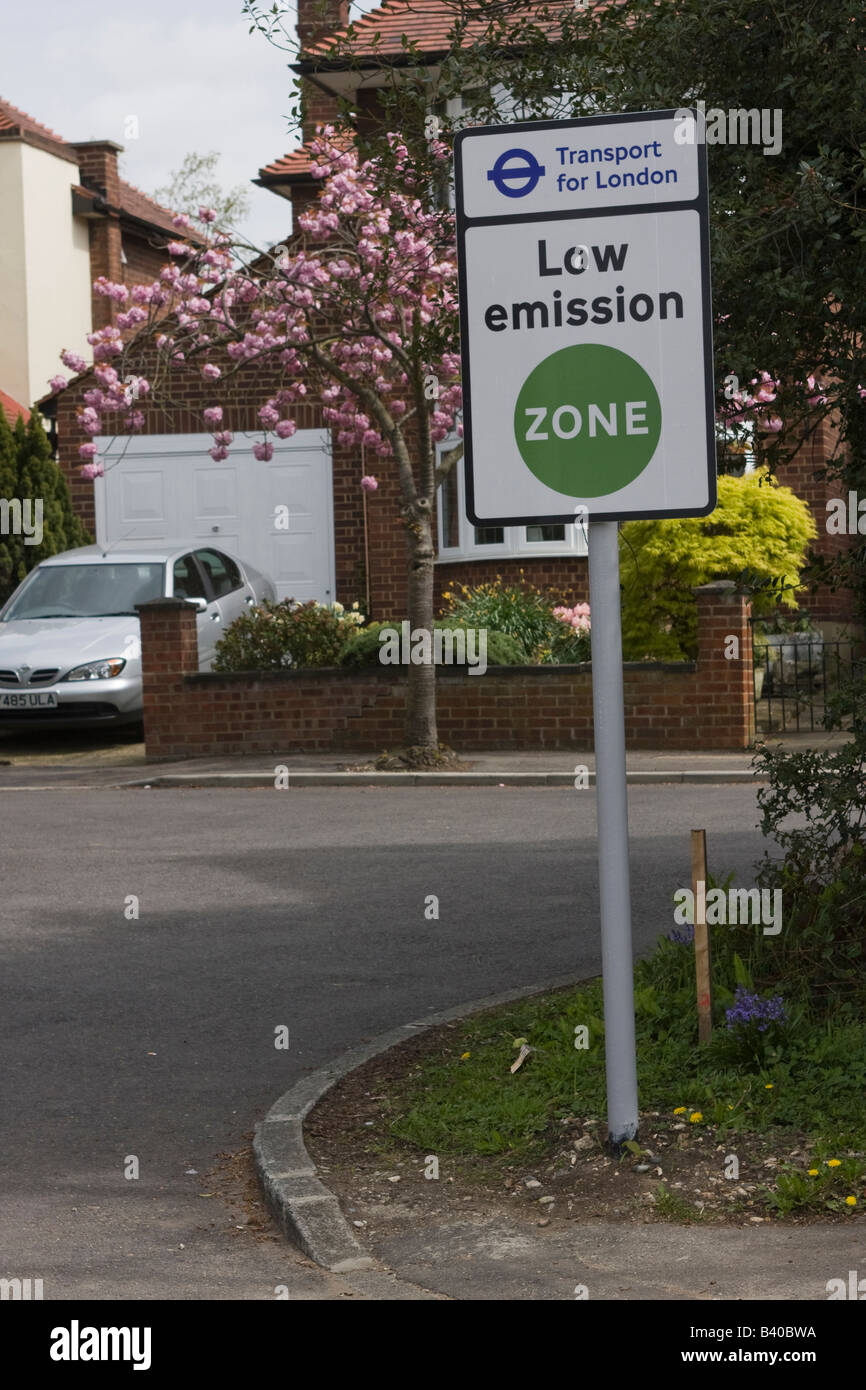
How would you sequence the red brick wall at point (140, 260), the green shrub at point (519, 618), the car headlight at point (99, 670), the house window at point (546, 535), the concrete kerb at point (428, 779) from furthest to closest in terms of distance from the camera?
the red brick wall at point (140, 260) < the house window at point (546, 535) < the green shrub at point (519, 618) < the car headlight at point (99, 670) < the concrete kerb at point (428, 779)

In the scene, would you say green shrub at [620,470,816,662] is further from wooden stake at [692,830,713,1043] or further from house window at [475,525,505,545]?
wooden stake at [692,830,713,1043]

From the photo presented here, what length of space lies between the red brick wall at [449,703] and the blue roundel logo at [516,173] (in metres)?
12.0

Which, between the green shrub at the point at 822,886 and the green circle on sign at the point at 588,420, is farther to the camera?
the green shrub at the point at 822,886

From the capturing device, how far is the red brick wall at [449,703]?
1727cm

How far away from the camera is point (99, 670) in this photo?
60.8ft

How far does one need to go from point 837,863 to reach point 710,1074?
1.51m

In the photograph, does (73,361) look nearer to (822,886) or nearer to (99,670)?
Answer: (99,670)

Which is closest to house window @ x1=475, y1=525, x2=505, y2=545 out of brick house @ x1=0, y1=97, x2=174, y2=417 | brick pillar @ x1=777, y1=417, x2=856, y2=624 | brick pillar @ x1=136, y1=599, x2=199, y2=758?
brick pillar @ x1=777, y1=417, x2=856, y2=624

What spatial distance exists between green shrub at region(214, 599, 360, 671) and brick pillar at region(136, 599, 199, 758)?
77cm

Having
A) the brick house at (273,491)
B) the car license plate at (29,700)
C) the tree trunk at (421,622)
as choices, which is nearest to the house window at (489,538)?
the brick house at (273,491)

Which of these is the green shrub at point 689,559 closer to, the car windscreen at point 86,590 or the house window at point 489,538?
the house window at point 489,538

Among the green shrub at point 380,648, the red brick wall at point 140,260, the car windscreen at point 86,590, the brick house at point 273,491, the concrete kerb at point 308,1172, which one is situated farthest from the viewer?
the red brick wall at point 140,260

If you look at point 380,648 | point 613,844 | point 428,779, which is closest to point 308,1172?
point 613,844

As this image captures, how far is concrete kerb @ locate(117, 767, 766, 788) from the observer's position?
15469 millimetres
